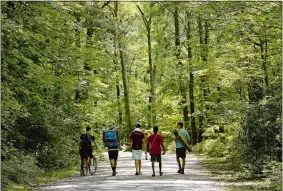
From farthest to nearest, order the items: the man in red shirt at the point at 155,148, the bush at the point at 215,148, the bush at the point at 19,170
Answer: the bush at the point at 215,148
the man in red shirt at the point at 155,148
the bush at the point at 19,170

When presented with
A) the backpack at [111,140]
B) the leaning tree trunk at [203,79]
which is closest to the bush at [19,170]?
the backpack at [111,140]

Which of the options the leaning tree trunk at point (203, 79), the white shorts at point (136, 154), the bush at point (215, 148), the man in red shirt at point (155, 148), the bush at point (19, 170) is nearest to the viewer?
the bush at point (19, 170)

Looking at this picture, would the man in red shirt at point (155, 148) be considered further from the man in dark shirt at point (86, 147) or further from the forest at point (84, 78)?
the forest at point (84, 78)

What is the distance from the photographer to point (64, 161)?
23172mm

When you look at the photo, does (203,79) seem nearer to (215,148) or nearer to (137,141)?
(215,148)

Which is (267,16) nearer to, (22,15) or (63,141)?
(22,15)

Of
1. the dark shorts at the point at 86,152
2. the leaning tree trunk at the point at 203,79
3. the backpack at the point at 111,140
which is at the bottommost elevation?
Answer: the dark shorts at the point at 86,152

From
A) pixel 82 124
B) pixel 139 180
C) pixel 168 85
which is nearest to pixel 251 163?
pixel 139 180

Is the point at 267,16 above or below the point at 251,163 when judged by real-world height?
above

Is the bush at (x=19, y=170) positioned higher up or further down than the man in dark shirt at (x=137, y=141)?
further down

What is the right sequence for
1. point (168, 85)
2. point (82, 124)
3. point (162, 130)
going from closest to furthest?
point (82, 124)
point (168, 85)
point (162, 130)

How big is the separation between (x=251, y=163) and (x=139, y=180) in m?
4.01

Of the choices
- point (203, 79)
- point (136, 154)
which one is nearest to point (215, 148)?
point (203, 79)

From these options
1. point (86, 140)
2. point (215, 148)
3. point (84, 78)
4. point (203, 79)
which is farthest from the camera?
point (203, 79)
